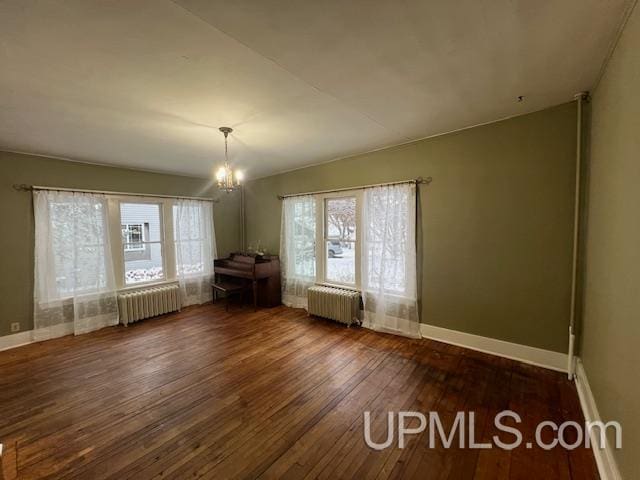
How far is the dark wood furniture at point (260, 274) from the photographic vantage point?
439cm

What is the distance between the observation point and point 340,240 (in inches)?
158

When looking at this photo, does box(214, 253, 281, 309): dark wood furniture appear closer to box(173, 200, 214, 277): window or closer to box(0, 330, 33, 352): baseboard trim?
box(173, 200, 214, 277): window

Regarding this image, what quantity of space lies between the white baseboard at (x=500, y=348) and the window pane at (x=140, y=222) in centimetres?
447

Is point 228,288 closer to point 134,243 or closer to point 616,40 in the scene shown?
point 134,243

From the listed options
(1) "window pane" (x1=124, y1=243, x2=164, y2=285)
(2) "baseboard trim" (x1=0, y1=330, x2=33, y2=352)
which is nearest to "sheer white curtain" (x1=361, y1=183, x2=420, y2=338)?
(1) "window pane" (x1=124, y1=243, x2=164, y2=285)

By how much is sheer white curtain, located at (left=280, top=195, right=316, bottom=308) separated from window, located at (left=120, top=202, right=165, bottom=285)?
213cm

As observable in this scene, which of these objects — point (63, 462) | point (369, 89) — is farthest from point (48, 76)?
point (63, 462)

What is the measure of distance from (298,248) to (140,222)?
266 cm

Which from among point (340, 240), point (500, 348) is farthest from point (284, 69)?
point (500, 348)

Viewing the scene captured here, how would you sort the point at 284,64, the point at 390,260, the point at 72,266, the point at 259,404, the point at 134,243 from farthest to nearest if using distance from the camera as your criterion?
1. the point at 134,243
2. the point at 72,266
3. the point at 390,260
4. the point at 259,404
5. the point at 284,64

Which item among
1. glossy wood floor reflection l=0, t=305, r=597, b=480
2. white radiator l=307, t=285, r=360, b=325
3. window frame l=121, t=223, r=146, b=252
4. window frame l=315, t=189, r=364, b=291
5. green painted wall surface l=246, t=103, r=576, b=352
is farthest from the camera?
window frame l=121, t=223, r=146, b=252

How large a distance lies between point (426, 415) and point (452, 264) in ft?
Result: 5.32

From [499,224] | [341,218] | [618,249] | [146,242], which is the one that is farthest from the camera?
[146,242]

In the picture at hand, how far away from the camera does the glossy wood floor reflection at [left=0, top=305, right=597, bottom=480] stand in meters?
1.53
